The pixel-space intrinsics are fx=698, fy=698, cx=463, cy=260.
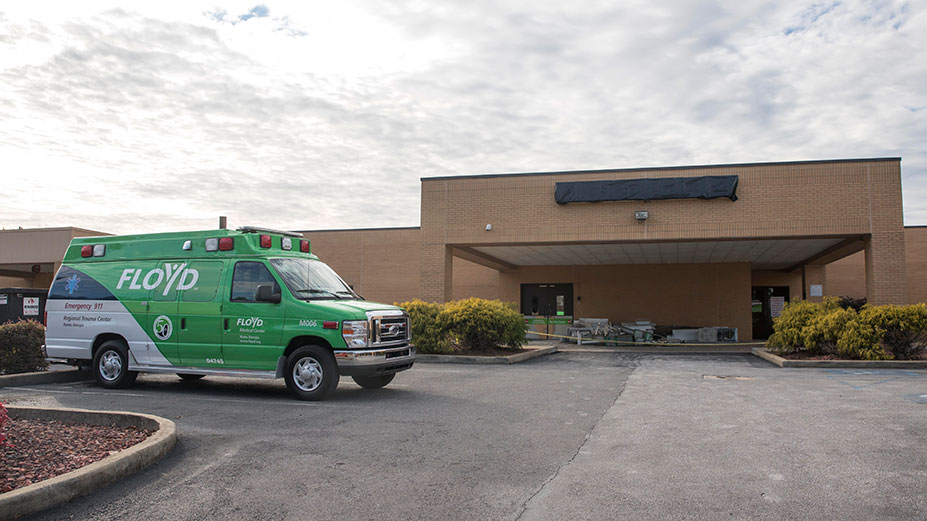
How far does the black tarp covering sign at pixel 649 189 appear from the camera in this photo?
67.6 feet

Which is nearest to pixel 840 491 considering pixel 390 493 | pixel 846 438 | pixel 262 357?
pixel 846 438

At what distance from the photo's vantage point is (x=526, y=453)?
22.2 ft

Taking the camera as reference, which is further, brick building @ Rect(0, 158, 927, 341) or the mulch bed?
brick building @ Rect(0, 158, 927, 341)

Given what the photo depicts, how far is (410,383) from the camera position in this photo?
491 inches

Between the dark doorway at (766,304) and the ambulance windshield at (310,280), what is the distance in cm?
2763

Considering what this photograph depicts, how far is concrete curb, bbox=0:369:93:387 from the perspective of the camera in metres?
12.1

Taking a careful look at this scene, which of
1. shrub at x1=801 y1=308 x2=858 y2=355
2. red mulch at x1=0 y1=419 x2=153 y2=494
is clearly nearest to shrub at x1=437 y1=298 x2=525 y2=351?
shrub at x1=801 y1=308 x2=858 y2=355

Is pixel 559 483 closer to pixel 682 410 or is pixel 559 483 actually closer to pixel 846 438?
pixel 846 438

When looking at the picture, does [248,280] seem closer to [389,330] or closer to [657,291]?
[389,330]

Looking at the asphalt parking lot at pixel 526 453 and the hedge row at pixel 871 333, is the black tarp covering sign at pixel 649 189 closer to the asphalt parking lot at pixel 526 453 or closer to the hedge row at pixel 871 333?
the hedge row at pixel 871 333

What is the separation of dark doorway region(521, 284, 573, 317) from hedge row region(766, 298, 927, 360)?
1579 centimetres

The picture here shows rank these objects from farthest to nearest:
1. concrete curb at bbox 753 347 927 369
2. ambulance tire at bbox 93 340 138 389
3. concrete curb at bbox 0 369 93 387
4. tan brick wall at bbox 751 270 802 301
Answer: tan brick wall at bbox 751 270 802 301, concrete curb at bbox 753 347 927 369, concrete curb at bbox 0 369 93 387, ambulance tire at bbox 93 340 138 389

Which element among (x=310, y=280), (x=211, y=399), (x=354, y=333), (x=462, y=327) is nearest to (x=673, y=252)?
(x=462, y=327)

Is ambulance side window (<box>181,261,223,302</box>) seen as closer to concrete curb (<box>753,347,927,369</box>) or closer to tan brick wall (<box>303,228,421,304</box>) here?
concrete curb (<box>753,347,927,369</box>)
